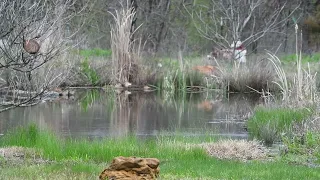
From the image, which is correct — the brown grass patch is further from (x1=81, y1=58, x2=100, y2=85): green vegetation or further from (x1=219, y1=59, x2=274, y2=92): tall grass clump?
(x1=81, y1=58, x2=100, y2=85): green vegetation

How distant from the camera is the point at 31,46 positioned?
10.5 metres

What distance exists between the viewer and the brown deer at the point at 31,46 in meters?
10.4

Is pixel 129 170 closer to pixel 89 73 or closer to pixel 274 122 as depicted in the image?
pixel 274 122

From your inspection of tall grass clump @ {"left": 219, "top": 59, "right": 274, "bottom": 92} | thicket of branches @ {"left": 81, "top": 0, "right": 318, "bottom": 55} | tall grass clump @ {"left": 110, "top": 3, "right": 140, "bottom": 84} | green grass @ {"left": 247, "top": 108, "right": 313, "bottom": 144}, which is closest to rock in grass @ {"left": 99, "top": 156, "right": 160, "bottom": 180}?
green grass @ {"left": 247, "top": 108, "right": 313, "bottom": 144}

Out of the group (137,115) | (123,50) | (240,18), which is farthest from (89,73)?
(137,115)

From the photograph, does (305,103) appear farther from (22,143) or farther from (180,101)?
(180,101)

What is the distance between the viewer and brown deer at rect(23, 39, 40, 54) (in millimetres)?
10422

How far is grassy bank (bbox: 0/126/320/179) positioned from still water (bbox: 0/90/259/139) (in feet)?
6.79

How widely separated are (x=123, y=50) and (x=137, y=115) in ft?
24.4

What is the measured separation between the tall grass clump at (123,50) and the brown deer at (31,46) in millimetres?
13852

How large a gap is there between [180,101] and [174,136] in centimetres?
1040

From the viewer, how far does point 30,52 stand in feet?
34.2

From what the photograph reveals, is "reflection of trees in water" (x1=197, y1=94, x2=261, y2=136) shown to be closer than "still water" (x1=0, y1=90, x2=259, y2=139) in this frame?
No

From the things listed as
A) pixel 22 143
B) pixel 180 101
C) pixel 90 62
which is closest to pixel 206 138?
pixel 22 143
